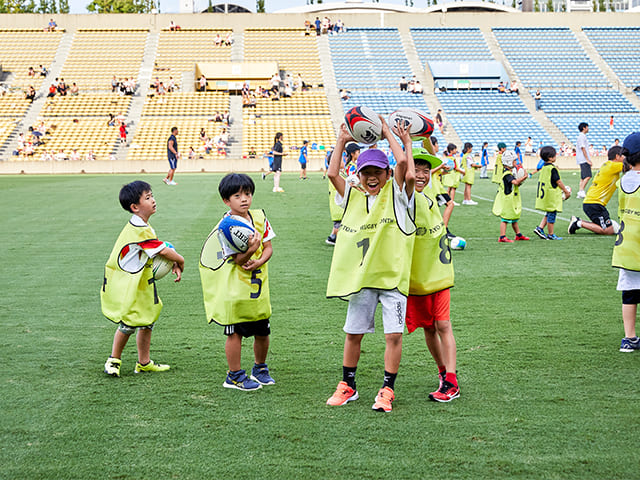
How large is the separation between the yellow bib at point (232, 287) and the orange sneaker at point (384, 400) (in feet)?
3.19

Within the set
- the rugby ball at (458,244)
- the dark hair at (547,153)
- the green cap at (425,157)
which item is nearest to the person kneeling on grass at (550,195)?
the dark hair at (547,153)

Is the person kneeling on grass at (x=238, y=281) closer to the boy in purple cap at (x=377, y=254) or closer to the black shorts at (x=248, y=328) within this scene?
the black shorts at (x=248, y=328)

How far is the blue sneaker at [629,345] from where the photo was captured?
5673mm

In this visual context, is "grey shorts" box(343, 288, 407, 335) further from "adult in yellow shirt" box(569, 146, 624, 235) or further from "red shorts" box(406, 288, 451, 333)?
"adult in yellow shirt" box(569, 146, 624, 235)

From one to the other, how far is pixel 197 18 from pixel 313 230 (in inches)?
1861

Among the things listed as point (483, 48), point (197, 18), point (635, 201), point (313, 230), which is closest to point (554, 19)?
point (483, 48)

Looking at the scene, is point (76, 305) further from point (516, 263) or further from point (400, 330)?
point (516, 263)

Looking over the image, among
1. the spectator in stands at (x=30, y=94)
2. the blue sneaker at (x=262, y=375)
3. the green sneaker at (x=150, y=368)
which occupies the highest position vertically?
the spectator in stands at (x=30, y=94)

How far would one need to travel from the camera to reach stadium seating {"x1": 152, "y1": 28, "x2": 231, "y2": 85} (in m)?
51.8

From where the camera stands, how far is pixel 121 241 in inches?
205

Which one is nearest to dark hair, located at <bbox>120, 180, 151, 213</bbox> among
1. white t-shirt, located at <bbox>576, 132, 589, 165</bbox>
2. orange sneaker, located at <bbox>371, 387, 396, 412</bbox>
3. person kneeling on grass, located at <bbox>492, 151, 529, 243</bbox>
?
orange sneaker, located at <bbox>371, 387, 396, 412</bbox>

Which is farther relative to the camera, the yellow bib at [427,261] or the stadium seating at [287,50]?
the stadium seating at [287,50]

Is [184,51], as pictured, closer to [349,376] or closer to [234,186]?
[234,186]

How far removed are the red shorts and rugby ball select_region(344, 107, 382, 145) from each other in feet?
3.67
